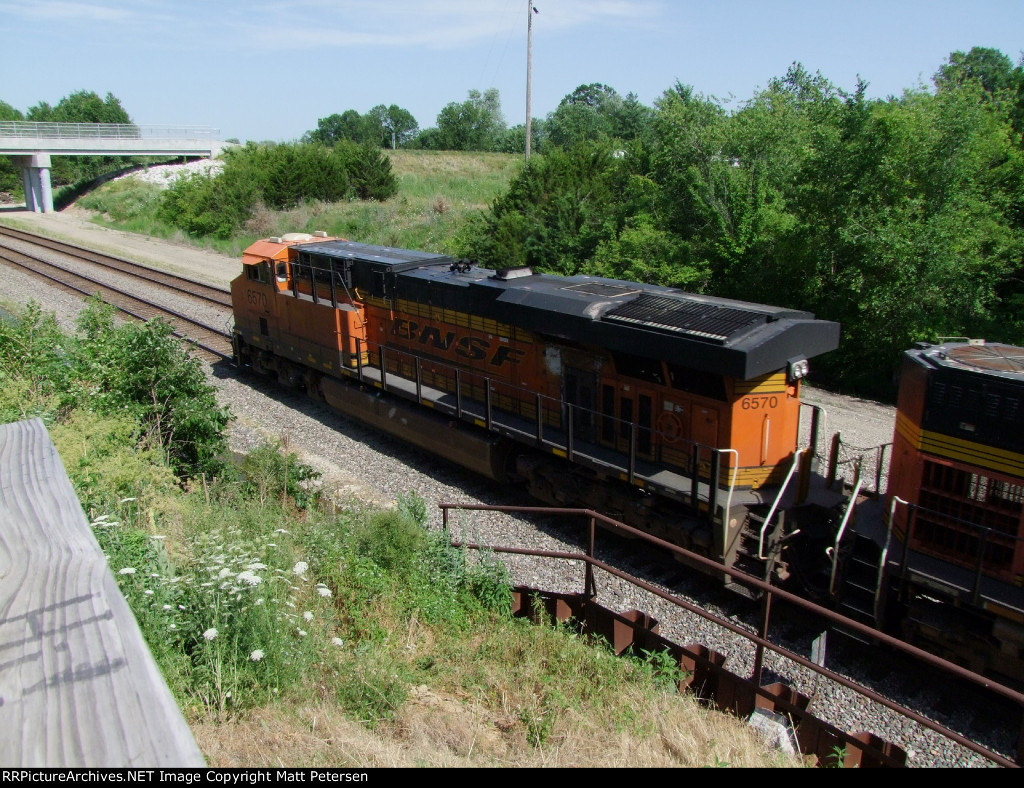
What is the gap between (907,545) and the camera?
698cm

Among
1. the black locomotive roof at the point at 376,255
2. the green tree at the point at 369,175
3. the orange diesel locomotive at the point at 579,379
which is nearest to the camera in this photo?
the orange diesel locomotive at the point at 579,379

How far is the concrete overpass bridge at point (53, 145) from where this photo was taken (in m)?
49.7

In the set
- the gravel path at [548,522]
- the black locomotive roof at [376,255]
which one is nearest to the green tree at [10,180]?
the gravel path at [548,522]

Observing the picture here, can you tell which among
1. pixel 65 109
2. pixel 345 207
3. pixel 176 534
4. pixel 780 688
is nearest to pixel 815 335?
pixel 780 688

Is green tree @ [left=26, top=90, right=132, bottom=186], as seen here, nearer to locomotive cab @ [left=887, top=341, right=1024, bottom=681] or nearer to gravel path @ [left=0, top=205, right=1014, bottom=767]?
gravel path @ [left=0, top=205, right=1014, bottom=767]

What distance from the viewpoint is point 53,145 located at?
165ft

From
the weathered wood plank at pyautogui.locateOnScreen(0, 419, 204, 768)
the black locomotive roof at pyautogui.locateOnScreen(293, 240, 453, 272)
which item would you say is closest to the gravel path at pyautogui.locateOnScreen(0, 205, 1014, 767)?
the black locomotive roof at pyautogui.locateOnScreen(293, 240, 453, 272)

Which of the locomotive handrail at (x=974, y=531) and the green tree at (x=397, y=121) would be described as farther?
the green tree at (x=397, y=121)

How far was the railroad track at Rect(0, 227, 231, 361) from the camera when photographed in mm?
20188

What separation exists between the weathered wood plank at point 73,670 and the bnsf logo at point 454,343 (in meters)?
9.89

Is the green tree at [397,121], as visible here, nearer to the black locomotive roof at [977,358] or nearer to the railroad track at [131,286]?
the railroad track at [131,286]

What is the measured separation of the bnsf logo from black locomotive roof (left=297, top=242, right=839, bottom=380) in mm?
529

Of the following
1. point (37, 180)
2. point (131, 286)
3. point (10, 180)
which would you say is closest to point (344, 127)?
point (10, 180)
